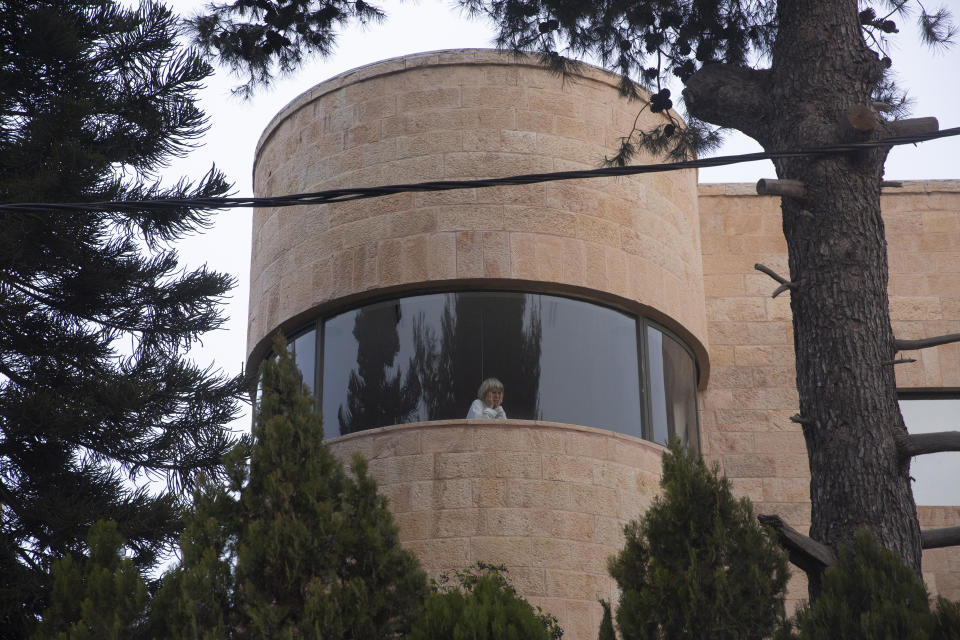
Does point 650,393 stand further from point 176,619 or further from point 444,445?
point 176,619

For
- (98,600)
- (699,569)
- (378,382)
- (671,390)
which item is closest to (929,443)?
(699,569)

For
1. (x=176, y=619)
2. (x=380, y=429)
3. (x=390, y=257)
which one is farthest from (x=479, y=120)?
(x=176, y=619)

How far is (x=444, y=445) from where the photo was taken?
11.2 metres

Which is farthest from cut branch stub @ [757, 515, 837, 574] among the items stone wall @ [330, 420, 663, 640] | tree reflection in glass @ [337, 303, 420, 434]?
tree reflection in glass @ [337, 303, 420, 434]

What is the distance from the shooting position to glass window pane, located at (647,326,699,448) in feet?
40.1

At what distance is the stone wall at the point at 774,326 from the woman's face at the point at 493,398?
315 cm

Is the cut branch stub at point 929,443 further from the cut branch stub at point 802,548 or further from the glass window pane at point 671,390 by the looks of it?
the glass window pane at point 671,390

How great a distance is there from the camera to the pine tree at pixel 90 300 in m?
9.64

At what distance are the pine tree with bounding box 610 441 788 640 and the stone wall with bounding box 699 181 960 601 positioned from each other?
19.6ft

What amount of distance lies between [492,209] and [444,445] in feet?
7.83

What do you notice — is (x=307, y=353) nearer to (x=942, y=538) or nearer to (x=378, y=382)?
(x=378, y=382)

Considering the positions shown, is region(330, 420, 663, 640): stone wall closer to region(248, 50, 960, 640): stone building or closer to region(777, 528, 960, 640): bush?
region(248, 50, 960, 640): stone building

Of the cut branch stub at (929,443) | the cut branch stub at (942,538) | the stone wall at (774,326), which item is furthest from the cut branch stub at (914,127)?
the stone wall at (774,326)

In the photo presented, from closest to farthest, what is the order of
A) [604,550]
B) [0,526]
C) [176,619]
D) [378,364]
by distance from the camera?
[176,619]
[0,526]
[604,550]
[378,364]
